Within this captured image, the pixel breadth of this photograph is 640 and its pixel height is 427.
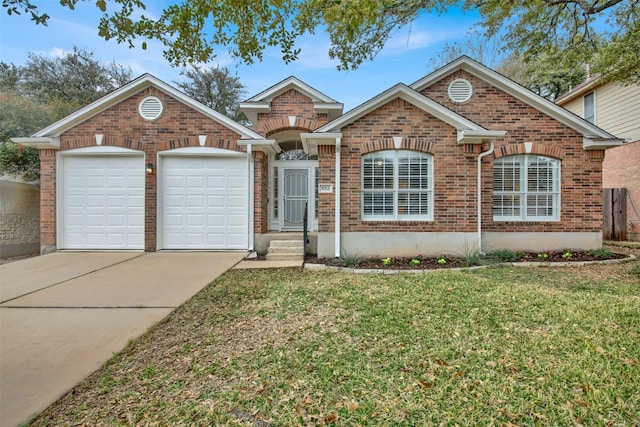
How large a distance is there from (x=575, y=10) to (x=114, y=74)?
2392cm

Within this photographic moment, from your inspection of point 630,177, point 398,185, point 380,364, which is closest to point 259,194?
point 398,185

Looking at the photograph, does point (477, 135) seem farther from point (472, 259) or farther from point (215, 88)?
point (215, 88)

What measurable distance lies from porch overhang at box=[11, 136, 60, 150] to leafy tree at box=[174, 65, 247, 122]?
13.7 meters

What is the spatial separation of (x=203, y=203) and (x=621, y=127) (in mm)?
15922

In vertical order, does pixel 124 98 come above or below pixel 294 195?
above

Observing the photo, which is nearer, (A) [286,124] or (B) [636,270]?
Result: (B) [636,270]

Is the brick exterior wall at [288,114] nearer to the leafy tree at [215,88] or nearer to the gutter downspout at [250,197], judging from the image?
the gutter downspout at [250,197]

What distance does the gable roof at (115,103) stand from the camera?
8680mm

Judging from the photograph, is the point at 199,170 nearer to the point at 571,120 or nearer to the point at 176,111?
the point at 176,111

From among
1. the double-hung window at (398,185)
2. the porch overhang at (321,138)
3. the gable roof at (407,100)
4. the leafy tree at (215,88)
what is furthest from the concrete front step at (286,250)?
the leafy tree at (215,88)

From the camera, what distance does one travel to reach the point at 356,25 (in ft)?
11.8

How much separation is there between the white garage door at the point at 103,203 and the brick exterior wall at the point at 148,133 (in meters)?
0.31

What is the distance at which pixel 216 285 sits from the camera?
572 cm

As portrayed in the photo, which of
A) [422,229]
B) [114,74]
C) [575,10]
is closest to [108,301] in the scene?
[422,229]
